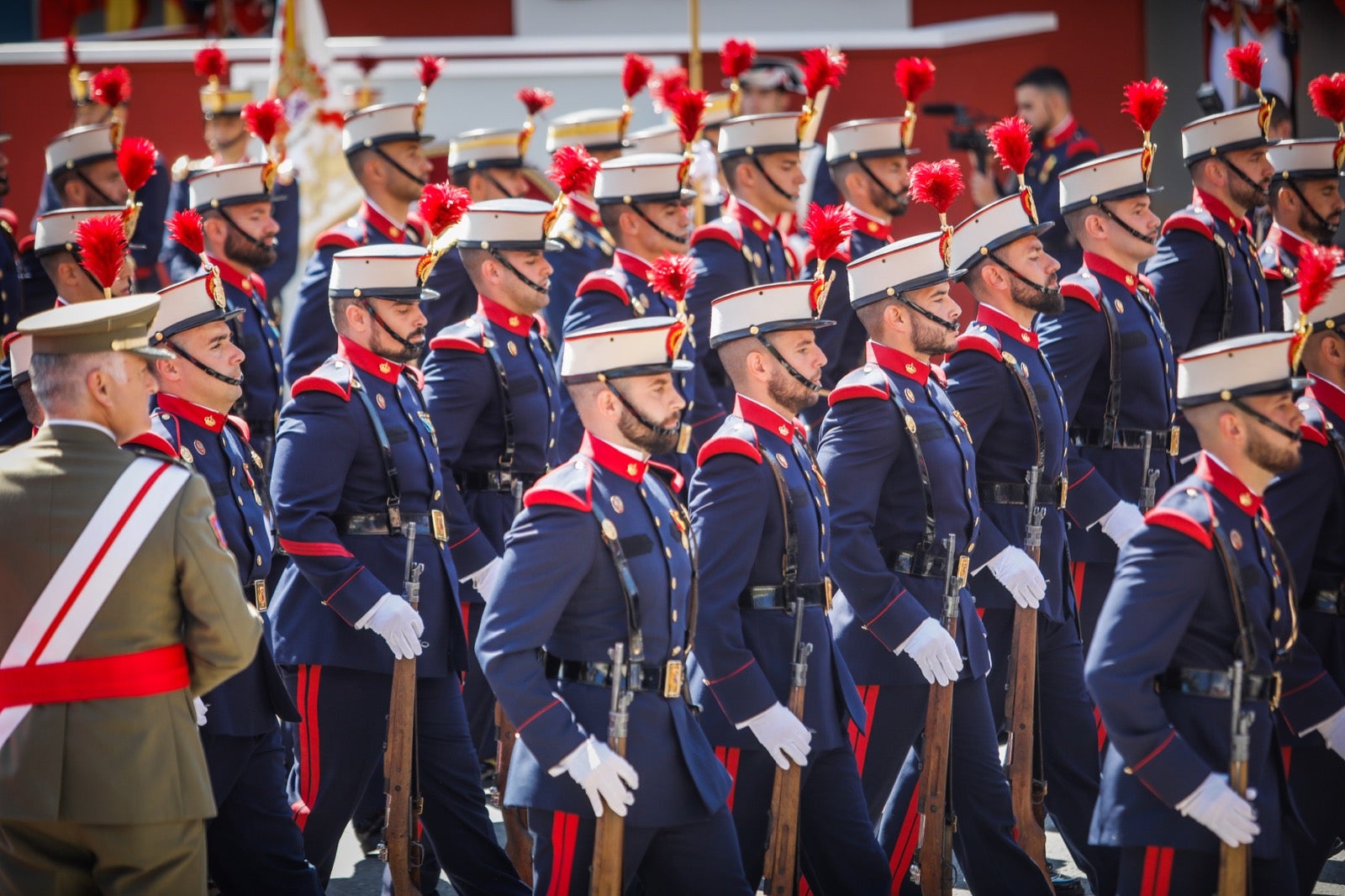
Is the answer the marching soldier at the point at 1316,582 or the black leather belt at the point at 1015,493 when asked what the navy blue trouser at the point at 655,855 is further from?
the black leather belt at the point at 1015,493

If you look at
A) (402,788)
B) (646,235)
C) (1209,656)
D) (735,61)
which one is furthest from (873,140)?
(1209,656)

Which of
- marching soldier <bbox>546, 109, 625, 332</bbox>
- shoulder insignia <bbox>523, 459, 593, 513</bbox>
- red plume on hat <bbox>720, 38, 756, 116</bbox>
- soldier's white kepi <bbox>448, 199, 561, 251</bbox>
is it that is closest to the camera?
shoulder insignia <bbox>523, 459, 593, 513</bbox>

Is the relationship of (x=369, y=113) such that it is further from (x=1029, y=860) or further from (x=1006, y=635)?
(x=1029, y=860)

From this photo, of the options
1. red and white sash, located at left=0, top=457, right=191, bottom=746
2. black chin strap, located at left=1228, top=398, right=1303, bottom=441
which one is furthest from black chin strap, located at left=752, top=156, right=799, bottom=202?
red and white sash, located at left=0, top=457, right=191, bottom=746

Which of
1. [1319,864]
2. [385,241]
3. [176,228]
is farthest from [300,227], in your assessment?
[1319,864]

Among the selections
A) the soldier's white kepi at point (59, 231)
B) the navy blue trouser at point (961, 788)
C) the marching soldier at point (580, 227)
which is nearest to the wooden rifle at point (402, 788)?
Answer: the navy blue trouser at point (961, 788)

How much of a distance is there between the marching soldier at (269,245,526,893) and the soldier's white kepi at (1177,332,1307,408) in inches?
91.5

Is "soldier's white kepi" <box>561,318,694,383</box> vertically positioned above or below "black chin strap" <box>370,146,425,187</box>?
below

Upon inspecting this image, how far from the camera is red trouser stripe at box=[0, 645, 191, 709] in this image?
3982 mm

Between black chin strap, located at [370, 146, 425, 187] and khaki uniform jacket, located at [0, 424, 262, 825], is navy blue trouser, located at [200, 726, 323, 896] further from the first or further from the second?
black chin strap, located at [370, 146, 425, 187]

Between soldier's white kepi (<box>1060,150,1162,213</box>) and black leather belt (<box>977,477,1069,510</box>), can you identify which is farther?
soldier's white kepi (<box>1060,150,1162,213</box>)

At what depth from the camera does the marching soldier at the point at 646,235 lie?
24.6 feet

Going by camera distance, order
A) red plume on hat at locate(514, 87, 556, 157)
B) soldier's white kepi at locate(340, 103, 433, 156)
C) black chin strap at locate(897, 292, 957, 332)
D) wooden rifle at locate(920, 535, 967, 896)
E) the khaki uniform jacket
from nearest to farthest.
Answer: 1. the khaki uniform jacket
2. wooden rifle at locate(920, 535, 967, 896)
3. black chin strap at locate(897, 292, 957, 332)
4. soldier's white kepi at locate(340, 103, 433, 156)
5. red plume on hat at locate(514, 87, 556, 157)

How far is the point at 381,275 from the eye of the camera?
5.87 metres
